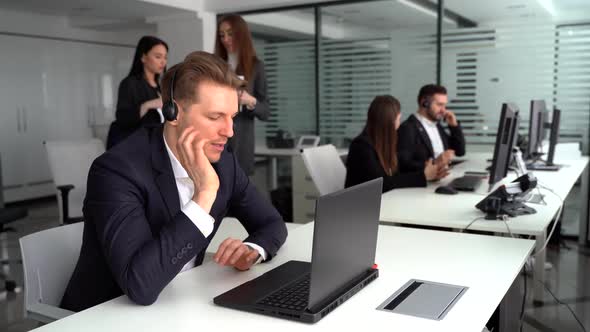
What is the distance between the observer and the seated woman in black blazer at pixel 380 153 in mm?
3279

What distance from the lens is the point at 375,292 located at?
57.5 inches

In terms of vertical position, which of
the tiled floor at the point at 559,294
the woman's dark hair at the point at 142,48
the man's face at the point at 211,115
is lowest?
the tiled floor at the point at 559,294

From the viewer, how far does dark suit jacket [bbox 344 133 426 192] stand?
10.7 ft

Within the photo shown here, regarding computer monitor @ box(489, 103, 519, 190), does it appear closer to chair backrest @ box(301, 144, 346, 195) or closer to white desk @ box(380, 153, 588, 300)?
white desk @ box(380, 153, 588, 300)

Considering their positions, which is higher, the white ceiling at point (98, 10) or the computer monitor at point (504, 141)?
the white ceiling at point (98, 10)

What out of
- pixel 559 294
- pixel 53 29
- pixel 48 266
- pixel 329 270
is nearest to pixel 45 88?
pixel 53 29

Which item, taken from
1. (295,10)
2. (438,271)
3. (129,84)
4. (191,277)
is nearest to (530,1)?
(295,10)

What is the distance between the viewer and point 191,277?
63.1 inches

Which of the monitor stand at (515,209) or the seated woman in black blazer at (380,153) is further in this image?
the seated woman in black blazer at (380,153)

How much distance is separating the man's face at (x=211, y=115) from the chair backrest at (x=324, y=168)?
169cm

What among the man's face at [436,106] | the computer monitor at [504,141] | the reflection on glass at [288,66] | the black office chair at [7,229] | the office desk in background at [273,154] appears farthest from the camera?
the reflection on glass at [288,66]

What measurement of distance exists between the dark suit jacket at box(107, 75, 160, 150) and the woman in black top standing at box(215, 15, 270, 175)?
19.2 inches

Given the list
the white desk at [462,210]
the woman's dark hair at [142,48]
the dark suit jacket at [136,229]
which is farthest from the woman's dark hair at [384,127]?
the dark suit jacket at [136,229]

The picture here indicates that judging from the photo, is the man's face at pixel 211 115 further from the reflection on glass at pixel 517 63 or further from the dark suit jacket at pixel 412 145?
the reflection on glass at pixel 517 63
